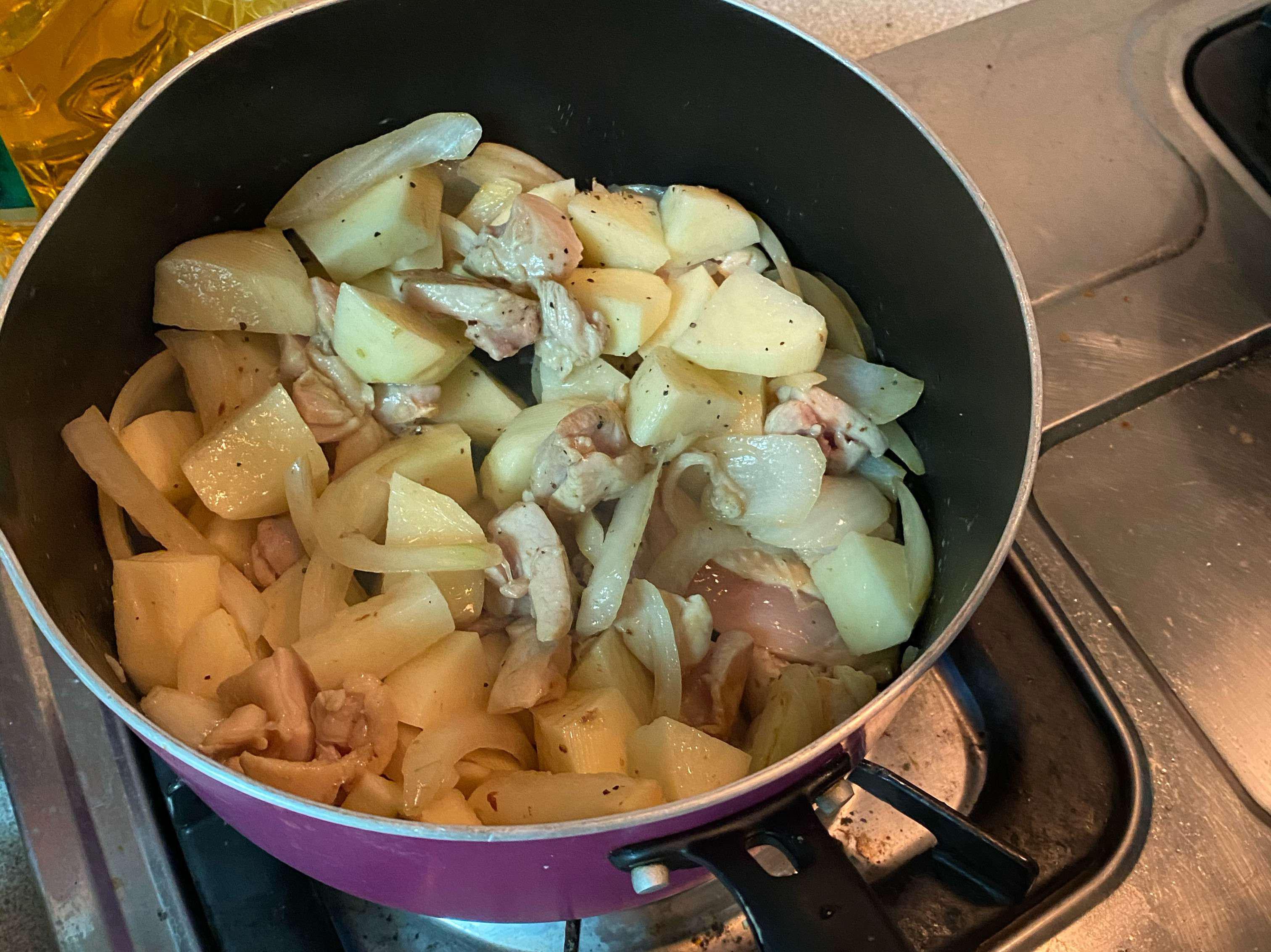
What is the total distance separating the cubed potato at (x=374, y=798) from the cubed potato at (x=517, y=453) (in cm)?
31

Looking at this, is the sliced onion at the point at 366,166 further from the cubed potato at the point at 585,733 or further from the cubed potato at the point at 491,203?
the cubed potato at the point at 585,733

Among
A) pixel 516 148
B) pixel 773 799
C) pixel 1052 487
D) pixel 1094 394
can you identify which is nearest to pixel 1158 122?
pixel 1094 394

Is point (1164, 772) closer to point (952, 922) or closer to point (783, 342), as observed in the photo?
point (952, 922)

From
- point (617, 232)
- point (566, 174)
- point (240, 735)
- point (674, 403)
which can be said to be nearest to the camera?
A: point (240, 735)

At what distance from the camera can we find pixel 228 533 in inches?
32.5

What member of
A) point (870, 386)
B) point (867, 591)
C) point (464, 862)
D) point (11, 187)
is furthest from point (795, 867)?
point (11, 187)

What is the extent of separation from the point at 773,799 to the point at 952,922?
32 centimetres

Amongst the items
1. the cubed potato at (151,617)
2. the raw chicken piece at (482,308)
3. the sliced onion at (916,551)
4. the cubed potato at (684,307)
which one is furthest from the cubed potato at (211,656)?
the sliced onion at (916,551)

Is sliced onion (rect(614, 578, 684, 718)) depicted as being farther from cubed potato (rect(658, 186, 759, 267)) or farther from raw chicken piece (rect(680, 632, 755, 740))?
cubed potato (rect(658, 186, 759, 267))

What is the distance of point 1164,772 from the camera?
2.68 feet

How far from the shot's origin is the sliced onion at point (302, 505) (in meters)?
0.81

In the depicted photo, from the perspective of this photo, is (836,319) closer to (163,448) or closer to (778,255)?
(778,255)

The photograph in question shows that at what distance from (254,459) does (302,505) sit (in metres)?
0.06

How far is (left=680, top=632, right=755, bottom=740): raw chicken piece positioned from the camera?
0.78m
